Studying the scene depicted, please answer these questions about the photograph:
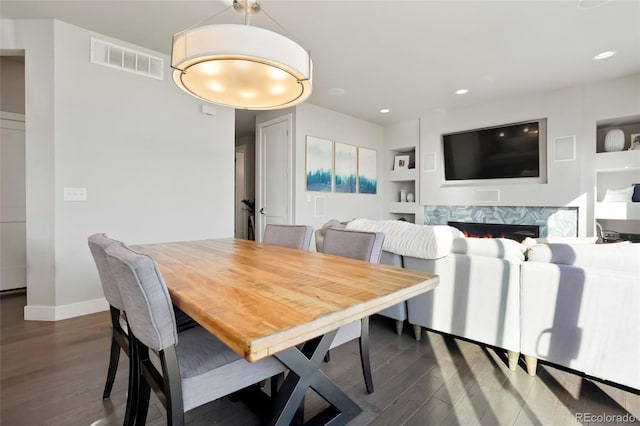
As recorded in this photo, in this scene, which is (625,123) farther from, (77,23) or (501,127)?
(77,23)

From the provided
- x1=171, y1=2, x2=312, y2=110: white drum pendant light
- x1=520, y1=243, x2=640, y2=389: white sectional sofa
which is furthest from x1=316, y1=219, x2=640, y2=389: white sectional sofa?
x1=171, y1=2, x2=312, y2=110: white drum pendant light

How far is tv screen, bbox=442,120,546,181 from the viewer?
4.45 meters

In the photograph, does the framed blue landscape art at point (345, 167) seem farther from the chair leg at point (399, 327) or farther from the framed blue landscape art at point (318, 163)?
the chair leg at point (399, 327)

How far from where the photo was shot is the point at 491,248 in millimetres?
1921

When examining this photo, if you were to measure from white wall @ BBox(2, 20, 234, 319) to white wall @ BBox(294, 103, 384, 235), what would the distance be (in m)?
1.60

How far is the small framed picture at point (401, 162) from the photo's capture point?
19.1 ft

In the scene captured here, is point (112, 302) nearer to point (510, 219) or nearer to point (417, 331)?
point (417, 331)

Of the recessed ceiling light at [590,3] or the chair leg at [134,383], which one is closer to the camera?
the chair leg at [134,383]

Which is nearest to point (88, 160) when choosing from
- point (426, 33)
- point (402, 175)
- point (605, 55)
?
point (426, 33)

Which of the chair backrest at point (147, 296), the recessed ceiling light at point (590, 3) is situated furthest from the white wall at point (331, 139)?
the chair backrest at point (147, 296)

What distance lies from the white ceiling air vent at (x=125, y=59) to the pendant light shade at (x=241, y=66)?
192cm

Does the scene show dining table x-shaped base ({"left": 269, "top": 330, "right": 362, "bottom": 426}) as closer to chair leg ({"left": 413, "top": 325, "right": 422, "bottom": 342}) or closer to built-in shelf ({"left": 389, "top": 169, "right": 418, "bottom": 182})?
chair leg ({"left": 413, "top": 325, "right": 422, "bottom": 342})

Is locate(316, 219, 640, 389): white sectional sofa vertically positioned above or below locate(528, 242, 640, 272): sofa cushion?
below

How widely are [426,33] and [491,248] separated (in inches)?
83.2
